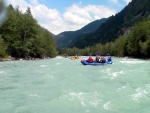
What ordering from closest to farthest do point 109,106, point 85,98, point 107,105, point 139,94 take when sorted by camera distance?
point 109,106, point 107,105, point 85,98, point 139,94

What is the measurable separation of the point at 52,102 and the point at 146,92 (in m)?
6.26

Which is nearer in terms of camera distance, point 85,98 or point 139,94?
point 85,98

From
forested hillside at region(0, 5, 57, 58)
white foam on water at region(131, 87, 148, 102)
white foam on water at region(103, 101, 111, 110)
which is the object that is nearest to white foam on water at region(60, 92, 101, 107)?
white foam on water at region(103, 101, 111, 110)

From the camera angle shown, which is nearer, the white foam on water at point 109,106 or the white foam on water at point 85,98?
the white foam on water at point 109,106

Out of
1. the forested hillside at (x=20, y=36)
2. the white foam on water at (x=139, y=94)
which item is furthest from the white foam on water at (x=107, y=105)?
the forested hillside at (x=20, y=36)

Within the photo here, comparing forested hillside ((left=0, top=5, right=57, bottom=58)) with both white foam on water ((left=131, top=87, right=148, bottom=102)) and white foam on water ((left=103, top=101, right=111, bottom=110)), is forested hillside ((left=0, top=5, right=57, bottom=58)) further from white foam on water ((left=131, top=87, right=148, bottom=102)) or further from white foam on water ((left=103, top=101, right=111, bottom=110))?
white foam on water ((left=103, top=101, right=111, bottom=110))

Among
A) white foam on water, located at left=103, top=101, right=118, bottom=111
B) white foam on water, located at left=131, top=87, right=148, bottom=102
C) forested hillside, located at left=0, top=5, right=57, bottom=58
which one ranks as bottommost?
white foam on water, located at left=103, top=101, right=118, bottom=111

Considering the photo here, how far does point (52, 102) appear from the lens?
584 inches

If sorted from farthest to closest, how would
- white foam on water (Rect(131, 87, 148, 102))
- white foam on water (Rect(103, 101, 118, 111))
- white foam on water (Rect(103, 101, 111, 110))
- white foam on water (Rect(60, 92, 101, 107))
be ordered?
white foam on water (Rect(131, 87, 148, 102))
white foam on water (Rect(60, 92, 101, 107))
white foam on water (Rect(103, 101, 111, 110))
white foam on water (Rect(103, 101, 118, 111))

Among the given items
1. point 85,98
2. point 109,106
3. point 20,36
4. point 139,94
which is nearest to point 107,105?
point 109,106

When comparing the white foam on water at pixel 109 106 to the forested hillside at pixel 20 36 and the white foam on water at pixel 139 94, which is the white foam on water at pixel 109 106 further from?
the forested hillside at pixel 20 36

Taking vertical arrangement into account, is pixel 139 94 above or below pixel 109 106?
above

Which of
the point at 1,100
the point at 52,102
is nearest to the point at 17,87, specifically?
the point at 1,100

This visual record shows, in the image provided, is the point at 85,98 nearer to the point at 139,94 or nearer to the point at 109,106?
the point at 109,106
